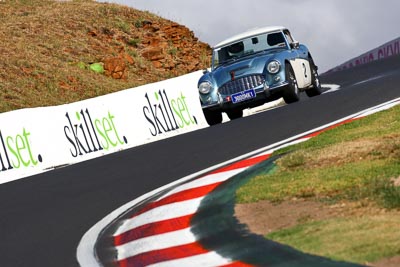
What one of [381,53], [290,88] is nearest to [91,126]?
[290,88]

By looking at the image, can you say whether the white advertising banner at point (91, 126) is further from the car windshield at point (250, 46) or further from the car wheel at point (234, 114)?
the car windshield at point (250, 46)

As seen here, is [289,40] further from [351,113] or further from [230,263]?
[230,263]

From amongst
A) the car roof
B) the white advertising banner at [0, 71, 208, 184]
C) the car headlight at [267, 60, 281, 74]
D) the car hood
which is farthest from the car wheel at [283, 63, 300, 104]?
the white advertising banner at [0, 71, 208, 184]

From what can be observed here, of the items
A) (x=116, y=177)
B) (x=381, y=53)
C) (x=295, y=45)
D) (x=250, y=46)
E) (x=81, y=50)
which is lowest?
(x=116, y=177)

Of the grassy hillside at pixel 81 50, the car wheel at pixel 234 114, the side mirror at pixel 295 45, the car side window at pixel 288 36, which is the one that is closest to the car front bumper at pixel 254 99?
the side mirror at pixel 295 45

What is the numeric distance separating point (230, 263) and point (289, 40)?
47.0 feet

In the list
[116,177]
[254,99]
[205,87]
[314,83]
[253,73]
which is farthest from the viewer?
[314,83]

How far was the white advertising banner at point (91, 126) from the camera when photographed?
19.0 m

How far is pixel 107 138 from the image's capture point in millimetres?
20812

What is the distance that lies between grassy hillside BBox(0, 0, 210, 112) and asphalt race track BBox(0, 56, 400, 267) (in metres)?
20.7

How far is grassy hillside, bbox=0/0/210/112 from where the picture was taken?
41.1m

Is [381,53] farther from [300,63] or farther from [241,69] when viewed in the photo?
[241,69]

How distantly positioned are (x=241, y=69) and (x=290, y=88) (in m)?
0.95

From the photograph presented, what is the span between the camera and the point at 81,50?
4881 cm
